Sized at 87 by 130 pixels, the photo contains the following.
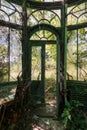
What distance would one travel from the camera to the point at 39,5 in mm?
5984

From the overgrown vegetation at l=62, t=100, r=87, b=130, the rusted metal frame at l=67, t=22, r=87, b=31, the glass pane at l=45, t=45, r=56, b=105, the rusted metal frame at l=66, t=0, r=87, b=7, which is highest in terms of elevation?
the rusted metal frame at l=66, t=0, r=87, b=7

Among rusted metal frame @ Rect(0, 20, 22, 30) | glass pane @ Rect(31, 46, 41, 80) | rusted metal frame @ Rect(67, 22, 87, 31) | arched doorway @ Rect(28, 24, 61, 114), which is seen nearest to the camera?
rusted metal frame @ Rect(0, 20, 22, 30)

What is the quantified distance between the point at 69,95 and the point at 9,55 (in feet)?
6.12

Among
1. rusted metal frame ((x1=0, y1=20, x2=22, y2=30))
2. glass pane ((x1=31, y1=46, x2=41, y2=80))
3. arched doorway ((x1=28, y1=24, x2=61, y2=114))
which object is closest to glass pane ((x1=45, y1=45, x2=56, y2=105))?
arched doorway ((x1=28, y1=24, x2=61, y2=114))

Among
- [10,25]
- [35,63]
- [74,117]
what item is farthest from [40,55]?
[74,117]

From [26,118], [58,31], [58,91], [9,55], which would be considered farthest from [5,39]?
[26,118]

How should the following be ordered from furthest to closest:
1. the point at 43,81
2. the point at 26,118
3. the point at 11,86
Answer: the point at 43,81 < the point at 11,86 < the point at 26,118

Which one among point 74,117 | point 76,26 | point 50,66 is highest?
point 76,26

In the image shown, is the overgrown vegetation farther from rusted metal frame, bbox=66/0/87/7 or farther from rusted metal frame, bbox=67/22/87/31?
rusted metal frame, bbox=66/0/87/7

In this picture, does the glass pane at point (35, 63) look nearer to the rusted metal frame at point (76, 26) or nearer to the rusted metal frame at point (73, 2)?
the rusted metal frame at point (76, 26)

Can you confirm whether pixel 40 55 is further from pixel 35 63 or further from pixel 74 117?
pixel 74 117

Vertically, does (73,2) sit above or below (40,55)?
above

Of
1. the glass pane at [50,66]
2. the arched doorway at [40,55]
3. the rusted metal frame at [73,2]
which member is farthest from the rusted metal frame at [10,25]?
the rusted metal frame at [73,2]

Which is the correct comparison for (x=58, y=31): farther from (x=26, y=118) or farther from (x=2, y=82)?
(x=26, y=118)
